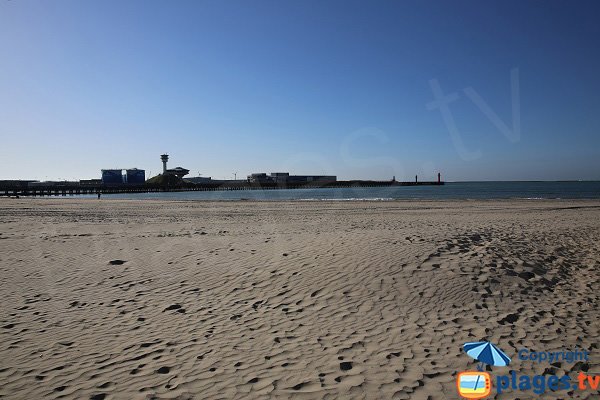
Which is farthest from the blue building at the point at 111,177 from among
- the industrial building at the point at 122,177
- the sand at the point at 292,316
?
the sand at the point at 292,316

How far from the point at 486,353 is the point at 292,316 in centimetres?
315

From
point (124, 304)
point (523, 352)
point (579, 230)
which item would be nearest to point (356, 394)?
point (523, 352)

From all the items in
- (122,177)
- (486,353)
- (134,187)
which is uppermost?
(122,177)

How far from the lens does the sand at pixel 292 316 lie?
4172 millimetres

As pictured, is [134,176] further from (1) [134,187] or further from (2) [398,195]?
(2) [398,195]

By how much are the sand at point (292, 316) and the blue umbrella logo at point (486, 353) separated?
14 centimetres

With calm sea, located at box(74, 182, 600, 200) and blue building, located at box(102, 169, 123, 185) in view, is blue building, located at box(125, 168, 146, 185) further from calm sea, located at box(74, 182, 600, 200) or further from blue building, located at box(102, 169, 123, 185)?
calm sea, located at box(74, 182, 600, 200)

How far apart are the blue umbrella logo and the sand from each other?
0.14 meters

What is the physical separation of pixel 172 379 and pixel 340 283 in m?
4.06

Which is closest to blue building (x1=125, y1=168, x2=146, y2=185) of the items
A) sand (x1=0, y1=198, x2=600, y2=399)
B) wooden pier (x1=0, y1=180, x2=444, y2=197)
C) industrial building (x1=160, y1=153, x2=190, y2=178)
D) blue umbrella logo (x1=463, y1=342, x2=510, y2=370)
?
industrial building (x1=160, y1=153, x2=190, y2=178)

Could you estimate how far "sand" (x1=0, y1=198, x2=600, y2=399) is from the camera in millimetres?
4172

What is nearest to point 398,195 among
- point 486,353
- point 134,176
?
point 486,353

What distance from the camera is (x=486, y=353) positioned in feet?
15.7

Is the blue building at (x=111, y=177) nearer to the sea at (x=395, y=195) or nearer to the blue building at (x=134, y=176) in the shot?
the blue building at (x=134, y=176)
